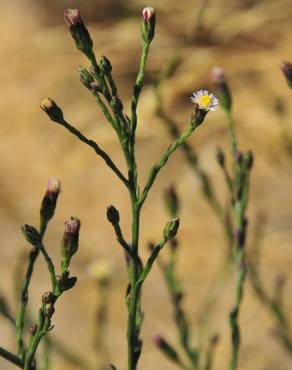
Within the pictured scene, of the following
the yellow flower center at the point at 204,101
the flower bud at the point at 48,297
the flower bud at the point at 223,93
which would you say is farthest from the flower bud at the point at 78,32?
the flower bud at the point at 223,93

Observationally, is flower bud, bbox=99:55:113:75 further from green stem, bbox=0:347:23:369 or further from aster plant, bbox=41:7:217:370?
green stem, bbox=0:347:23:369

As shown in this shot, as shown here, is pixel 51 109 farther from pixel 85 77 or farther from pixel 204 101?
pixel 204 101

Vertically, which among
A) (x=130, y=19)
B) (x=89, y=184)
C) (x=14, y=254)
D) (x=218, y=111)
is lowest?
(x=14, y=254)

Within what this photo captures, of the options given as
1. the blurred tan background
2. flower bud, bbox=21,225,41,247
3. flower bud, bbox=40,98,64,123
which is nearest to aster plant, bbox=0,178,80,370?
flower bud, bbox=21,225,41,247

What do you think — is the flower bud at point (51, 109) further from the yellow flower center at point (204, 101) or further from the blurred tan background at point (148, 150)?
the blurred tan background at point (148, 150)

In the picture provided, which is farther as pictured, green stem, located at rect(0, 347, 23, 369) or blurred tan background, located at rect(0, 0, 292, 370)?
blurred tan background, located at rect(0, 0, 292, 370)

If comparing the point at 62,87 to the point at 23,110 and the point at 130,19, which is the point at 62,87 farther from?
the point at 130,19

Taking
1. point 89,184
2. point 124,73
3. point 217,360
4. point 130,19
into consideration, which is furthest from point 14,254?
point 130,19
